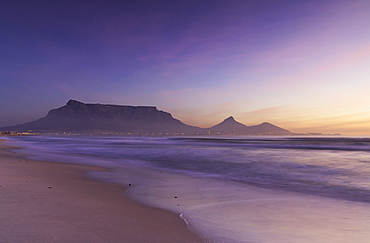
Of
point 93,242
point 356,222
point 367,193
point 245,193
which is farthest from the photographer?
point 367,193

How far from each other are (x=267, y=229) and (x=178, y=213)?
193 centimetres

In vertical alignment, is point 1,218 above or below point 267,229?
above

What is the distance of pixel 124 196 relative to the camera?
24.2 feet

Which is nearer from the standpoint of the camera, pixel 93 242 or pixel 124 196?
pixel 93 242

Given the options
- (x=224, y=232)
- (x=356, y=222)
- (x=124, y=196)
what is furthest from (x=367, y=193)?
(x=124, y=196)

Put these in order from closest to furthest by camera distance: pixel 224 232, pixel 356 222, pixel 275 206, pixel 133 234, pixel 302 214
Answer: pixel 133 234 < pixel 224 232 < pixel 356 222 < pixel 302 214 < pixel 275 206

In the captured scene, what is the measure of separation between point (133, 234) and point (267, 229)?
103 inches

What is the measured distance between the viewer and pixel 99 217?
498 cm

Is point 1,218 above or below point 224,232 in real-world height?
above

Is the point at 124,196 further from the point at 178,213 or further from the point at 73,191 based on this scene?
the point at 178,213

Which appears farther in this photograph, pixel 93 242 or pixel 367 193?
pixel 367 193

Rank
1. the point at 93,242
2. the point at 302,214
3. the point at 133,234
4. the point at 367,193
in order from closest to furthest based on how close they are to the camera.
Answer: the point at 93,242, the point at 133,234, the point at 302,214, the point at 367,193

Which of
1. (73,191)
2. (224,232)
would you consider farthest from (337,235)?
(73,191)

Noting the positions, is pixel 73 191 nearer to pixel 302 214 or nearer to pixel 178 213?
pixel 178 213
